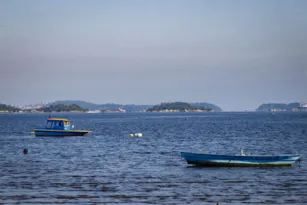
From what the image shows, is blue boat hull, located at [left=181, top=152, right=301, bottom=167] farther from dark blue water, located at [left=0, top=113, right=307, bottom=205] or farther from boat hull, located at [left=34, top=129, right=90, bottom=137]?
boat hull, located at [left=34, top=129, right=90, bottom=137]

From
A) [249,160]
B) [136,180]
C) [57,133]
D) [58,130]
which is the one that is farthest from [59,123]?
[136,180]

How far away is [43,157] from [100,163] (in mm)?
9843

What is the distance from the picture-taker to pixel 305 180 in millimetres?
40719

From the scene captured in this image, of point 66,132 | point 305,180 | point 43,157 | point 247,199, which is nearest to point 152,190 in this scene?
point 247,199

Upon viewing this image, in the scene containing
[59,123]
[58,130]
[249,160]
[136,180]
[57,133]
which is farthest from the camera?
[59,123]

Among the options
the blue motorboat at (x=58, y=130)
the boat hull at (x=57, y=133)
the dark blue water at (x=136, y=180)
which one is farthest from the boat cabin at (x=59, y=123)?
the dark blue water at (x=136, y=180)

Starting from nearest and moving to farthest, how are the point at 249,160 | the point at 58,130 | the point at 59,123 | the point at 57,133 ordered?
the point at 249,160 → the point at 58,130 → the point at 57,133 → the point at 59,123

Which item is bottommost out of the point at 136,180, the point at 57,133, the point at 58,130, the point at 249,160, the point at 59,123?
the point at 136,180

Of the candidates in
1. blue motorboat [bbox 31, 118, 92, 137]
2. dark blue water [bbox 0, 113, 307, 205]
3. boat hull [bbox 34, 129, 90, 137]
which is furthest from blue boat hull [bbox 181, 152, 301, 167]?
blue motorboat [bbox 31, 118, 92, 137]

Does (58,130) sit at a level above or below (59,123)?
below

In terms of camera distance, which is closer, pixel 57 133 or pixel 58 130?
pixel 58 130

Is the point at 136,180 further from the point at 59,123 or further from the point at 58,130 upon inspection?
the point at 59,123

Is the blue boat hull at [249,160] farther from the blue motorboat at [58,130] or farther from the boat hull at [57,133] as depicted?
the blue motorboat at [58,130]

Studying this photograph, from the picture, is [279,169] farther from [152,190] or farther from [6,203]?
[6,203]
